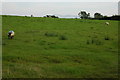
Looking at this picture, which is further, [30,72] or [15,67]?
[15,67]

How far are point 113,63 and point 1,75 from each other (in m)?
4.33

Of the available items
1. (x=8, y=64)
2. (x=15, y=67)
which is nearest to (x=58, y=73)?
(x=15, y=67)

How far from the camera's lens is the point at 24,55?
888 cm

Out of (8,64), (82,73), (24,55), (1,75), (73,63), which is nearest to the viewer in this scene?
(1,75)

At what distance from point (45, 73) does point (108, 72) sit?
213 centimetres

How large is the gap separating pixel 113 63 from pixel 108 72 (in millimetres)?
1300

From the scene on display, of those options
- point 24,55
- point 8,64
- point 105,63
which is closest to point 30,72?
point 8,64

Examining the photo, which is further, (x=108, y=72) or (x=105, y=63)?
(x=105, y=63)

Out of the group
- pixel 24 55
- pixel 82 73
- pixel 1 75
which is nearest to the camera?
pixel 1 75

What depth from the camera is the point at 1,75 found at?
243 inches

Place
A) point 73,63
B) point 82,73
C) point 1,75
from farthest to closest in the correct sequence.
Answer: point 73,63 → point 82,73 → point 1,75

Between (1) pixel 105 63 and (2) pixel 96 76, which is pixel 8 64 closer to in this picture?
(2) pixel 96 76

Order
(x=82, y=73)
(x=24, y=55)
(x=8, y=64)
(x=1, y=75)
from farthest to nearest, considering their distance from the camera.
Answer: (x=24, y=55), (x=8, y=64), (x=82, y=73), (x=1, y=75)

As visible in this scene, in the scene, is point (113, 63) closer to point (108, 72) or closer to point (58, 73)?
point (108, 72)
